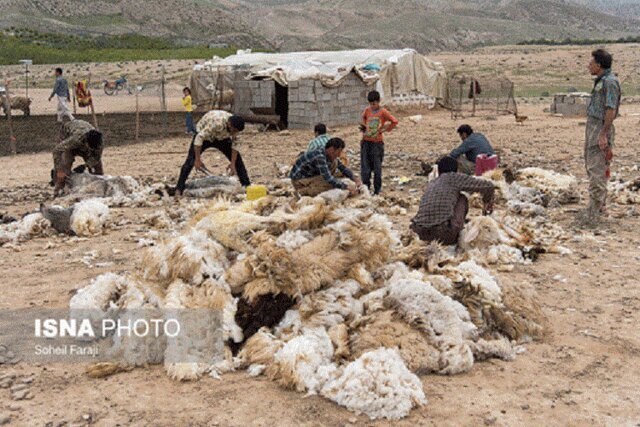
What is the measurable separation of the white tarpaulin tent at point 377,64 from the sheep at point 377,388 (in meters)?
17.0

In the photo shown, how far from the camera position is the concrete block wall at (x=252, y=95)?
19828 millimetres

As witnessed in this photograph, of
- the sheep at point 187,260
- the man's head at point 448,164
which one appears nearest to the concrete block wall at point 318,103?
the man's head at point 448,164

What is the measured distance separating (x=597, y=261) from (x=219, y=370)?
4.07 metres

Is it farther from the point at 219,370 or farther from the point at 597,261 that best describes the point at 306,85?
the point at 219,370

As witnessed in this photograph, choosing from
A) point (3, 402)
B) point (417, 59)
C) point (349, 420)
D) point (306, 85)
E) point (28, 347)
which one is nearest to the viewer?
point (349, 420)

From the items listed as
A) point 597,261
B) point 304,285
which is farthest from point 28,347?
point 597,261

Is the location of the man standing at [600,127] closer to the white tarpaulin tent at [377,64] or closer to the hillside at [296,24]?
the white tarpaulin tent at [377,64]

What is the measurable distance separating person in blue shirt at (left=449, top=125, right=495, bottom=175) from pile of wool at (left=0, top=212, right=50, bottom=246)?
5212 mm

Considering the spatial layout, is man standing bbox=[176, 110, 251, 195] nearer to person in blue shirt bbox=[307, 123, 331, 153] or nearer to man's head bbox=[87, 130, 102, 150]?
person in blue shirt bbox=[307, 123, 331, 153]

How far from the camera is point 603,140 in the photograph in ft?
24.3

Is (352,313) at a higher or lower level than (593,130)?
lower

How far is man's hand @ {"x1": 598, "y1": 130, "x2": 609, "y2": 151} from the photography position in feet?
24.3

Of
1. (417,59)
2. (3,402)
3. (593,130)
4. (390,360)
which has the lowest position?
(3,402)

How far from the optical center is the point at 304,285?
4.82 m
